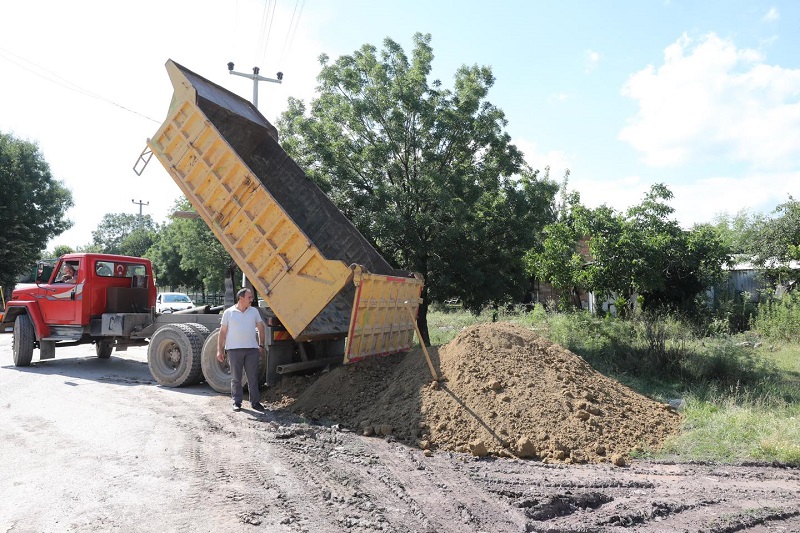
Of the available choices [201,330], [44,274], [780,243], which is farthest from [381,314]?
[780,243]

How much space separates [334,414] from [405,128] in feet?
21.6

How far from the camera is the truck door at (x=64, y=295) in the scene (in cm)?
1140

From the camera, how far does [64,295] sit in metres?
11.5

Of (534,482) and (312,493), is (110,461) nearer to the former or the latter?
(312,493)

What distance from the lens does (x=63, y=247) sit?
58062mm

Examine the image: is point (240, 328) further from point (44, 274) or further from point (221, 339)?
point (44, 274)

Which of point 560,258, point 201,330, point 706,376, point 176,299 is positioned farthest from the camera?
point 176,299

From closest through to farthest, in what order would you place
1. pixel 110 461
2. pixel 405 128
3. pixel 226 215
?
1. pixel 110 461
2. pixel 226 215
3. pixel 405 128

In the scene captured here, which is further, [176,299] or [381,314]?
[176,299]

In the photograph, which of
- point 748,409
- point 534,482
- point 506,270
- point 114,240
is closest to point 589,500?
point 534,482

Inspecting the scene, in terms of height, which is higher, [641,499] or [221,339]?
[221,339]

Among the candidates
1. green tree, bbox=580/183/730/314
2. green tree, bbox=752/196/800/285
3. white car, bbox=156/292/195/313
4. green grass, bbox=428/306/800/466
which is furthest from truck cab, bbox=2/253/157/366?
green tree, bbox=752/196/800/285

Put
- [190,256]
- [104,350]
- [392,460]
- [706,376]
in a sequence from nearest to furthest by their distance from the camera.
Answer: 1. [392,460]
2. [706,376]
3. [104,350]
4. [190,256]

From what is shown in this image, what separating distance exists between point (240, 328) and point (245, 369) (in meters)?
0.59
